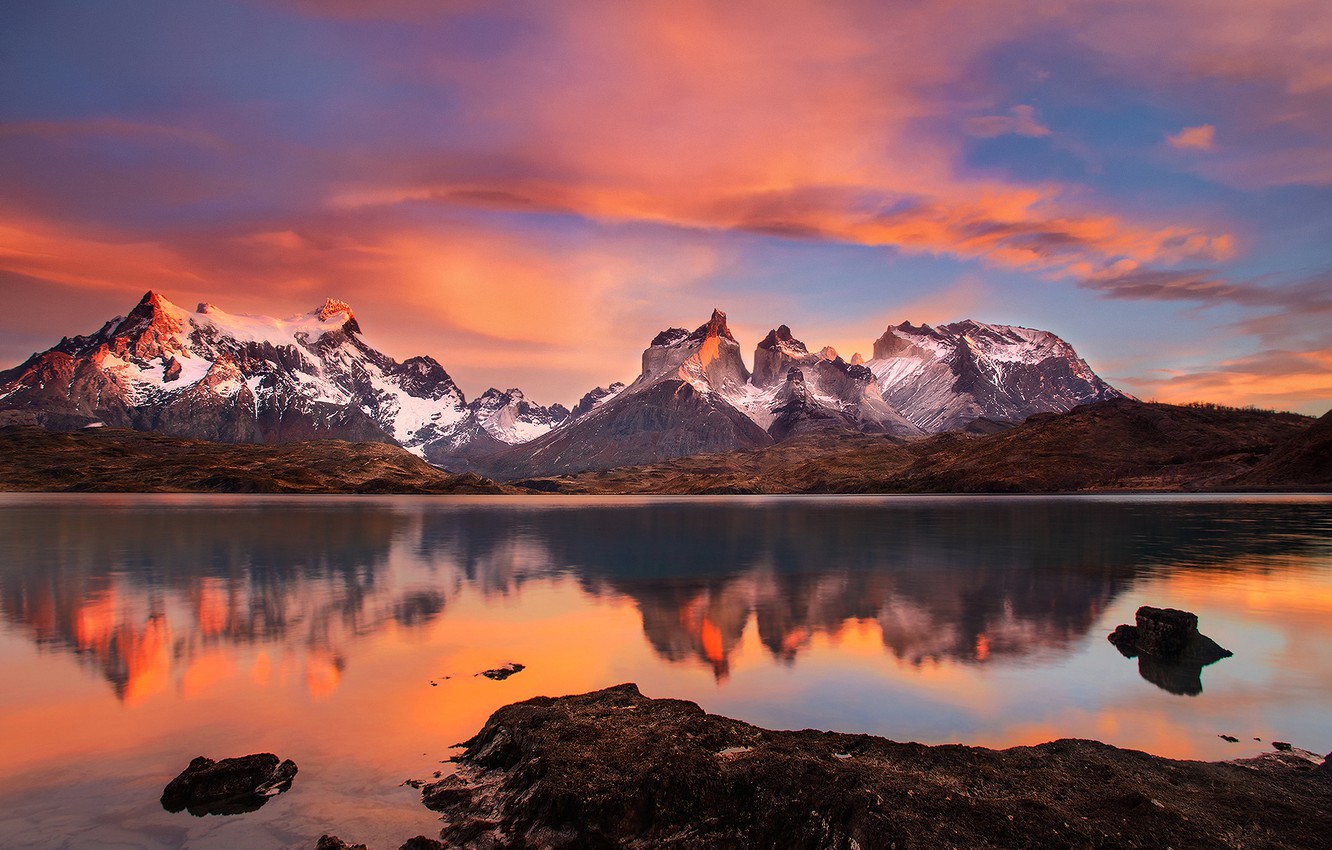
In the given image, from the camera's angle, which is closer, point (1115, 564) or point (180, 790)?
point (180, 790)

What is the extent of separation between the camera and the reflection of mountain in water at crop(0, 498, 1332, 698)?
34031mm

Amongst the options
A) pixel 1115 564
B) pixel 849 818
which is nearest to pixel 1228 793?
pixel 849 818

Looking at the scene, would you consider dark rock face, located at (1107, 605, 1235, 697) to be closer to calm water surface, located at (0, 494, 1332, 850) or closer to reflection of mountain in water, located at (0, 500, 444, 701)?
calm water surface, located at (0, 494, 1332, 850)

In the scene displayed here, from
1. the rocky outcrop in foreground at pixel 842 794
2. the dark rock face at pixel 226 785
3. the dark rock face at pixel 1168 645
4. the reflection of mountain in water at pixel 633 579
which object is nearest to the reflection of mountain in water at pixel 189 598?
the reflection of mountain in water at pixel 633 579

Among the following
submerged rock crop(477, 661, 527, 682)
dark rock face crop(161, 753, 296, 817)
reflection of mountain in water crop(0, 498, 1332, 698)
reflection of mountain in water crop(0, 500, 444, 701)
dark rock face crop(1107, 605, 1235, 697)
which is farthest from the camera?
reflection of mountain in water crop(0, 498, 1332, 698)

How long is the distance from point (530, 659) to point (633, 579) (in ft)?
85.8

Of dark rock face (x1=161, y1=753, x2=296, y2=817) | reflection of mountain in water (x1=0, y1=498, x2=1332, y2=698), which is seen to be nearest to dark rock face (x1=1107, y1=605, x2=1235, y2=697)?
reflection of mountain in water (x1=0, y1=498, x2=1332, y2=698)

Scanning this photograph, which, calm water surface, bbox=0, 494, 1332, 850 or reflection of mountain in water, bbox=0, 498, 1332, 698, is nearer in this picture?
calm water surface, bbox=0, 494, 1332, 850

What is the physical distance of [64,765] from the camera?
1884cm

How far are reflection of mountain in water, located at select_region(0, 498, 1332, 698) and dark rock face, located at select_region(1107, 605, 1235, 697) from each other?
10.4 feet

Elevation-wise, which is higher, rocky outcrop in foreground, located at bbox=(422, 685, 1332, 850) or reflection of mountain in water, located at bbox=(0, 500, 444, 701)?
rocky outcrop in foreground, located at bbox=(422, 685, 1332, 850)

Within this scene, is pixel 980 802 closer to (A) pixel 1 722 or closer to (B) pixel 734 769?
(B) pixel 734 769

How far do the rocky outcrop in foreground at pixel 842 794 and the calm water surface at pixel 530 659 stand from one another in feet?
8.24

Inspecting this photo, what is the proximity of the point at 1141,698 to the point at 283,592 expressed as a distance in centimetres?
4970
